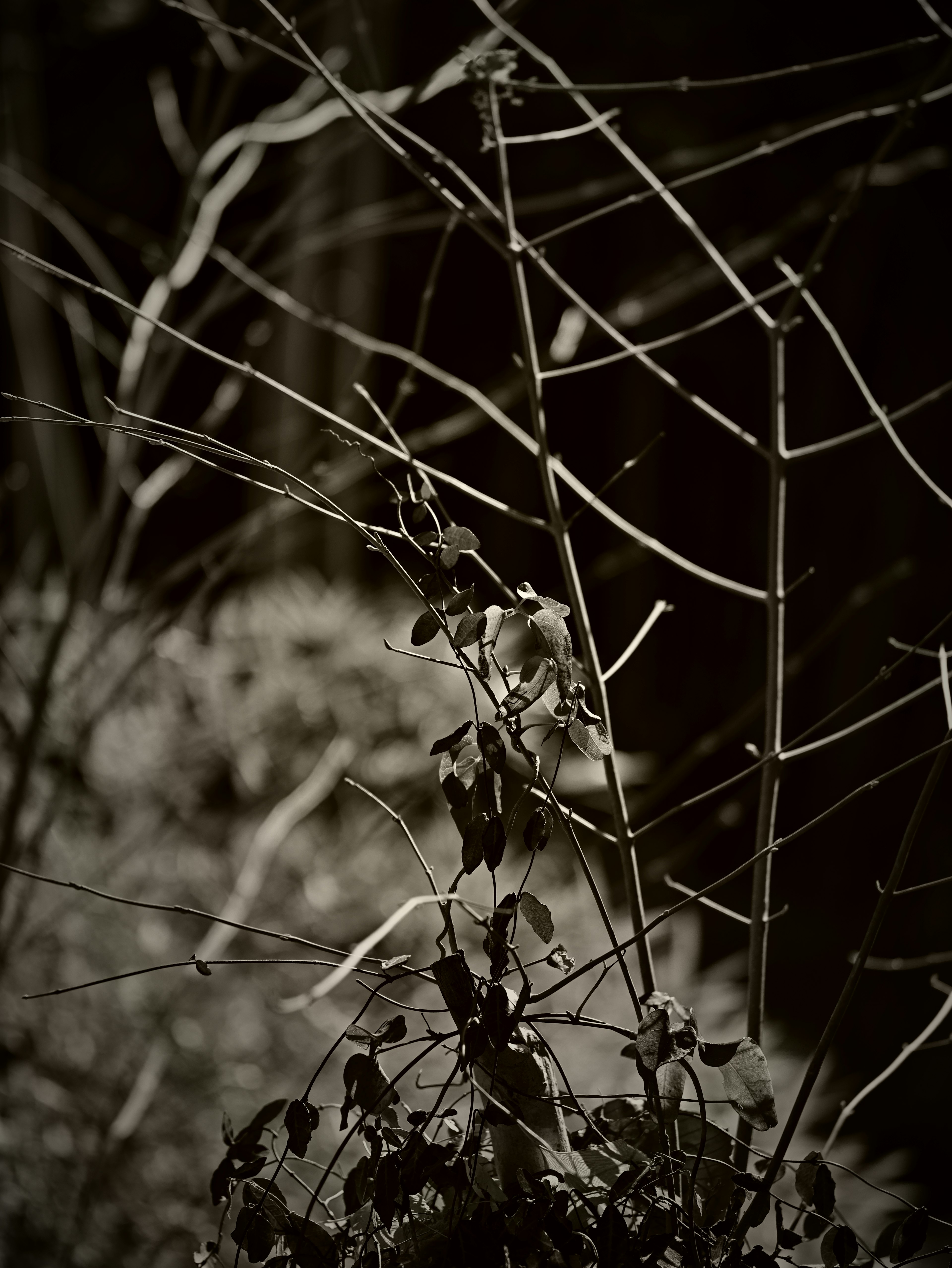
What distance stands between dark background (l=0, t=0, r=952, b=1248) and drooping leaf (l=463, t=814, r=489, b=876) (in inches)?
81.6

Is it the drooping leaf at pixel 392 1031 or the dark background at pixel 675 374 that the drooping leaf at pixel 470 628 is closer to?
the drooping leaf at pixel 392 1031

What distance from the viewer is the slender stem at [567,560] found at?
70 cm

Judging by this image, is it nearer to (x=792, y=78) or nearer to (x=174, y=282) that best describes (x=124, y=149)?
(x=792, y=78)

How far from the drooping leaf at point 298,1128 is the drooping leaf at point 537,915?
0.16 meters

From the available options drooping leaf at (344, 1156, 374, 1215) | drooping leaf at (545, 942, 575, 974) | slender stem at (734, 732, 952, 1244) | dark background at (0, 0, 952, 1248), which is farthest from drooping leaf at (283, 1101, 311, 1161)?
dark background at (0, 0, 952, 1248)

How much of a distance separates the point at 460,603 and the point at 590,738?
106 mm

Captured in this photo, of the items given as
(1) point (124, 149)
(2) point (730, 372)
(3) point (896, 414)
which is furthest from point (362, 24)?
(1) point (124, 149)

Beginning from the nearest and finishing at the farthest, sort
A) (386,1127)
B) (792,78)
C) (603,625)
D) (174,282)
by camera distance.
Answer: (386,1127) → (174,282) → (792,78) → (603,625)

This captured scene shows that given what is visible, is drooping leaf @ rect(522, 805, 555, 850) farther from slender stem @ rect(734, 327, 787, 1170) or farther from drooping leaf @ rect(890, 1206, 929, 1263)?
drooping leaf @ rect(890, 1206, 929, 1263)

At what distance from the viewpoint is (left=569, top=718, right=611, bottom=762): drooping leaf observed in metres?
0.57

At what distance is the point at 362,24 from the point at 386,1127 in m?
0.98

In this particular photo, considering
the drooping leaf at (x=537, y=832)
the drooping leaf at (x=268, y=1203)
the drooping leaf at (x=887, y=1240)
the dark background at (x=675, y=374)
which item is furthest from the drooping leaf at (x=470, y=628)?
the dark background at (x=675, y=374)

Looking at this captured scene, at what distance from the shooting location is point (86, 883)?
1772mm

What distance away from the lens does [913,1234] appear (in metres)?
0.57
